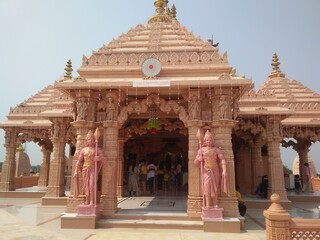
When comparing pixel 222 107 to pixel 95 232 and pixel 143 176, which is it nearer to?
pixel 95 232

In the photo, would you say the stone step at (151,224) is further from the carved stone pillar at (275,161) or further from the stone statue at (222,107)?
the carved stone pillar at (275,161)

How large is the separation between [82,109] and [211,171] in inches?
163

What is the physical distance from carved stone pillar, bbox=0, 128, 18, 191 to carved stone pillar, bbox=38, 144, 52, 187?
4147 mm

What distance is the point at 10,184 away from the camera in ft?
51.4

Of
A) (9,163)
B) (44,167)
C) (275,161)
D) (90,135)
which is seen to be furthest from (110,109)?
(44,167)

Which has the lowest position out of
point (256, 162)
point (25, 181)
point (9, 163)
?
point (25, 181)

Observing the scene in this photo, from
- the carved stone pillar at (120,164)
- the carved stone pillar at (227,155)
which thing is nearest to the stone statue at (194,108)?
the carved stone pillar at (227,155)

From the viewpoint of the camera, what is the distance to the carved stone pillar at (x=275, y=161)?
11.4 meters

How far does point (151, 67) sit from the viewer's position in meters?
8.75

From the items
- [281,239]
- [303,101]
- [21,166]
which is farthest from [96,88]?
[21,166]

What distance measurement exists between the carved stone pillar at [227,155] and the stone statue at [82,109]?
12.5 feet

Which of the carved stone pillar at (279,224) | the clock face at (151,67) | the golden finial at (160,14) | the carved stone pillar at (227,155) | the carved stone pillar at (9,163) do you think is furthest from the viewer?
the carved stone pillar at (9,163)

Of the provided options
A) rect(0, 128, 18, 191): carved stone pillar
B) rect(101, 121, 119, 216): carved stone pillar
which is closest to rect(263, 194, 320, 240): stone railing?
rect(101, 121, 119, 216): carved stone pillar

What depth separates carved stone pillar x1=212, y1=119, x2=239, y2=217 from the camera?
7.73 m
